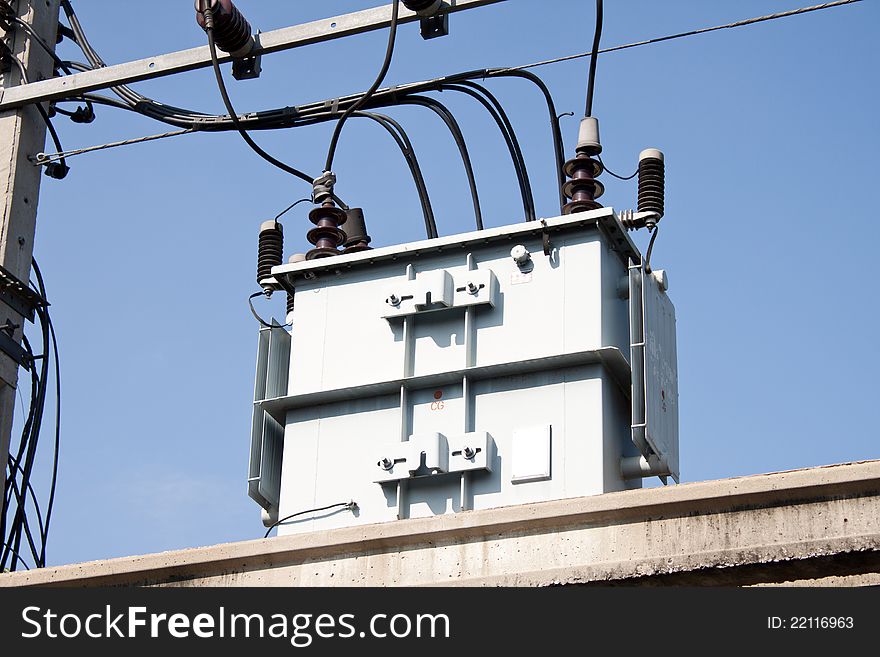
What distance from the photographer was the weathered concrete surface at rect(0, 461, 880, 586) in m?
6.99

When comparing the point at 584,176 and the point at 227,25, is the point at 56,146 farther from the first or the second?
the point at 584,176

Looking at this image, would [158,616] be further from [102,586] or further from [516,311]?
[516,311]

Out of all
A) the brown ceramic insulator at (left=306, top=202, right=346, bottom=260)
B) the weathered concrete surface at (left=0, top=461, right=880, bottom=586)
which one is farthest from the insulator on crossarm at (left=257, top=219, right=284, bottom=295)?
the weathered concrete surface at (left=0, top=461, right=880, bottom=586)

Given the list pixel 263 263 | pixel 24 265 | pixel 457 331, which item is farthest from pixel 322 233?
pixel 24 265

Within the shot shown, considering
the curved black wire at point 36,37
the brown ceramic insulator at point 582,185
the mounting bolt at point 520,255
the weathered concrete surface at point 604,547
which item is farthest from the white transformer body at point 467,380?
the curved black wire at point 36,37

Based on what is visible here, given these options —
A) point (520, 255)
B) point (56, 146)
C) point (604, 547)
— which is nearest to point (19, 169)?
point (56, 146)

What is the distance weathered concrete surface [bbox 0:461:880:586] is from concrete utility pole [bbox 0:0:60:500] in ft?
9.38

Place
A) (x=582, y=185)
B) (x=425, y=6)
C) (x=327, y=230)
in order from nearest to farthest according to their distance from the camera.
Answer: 1. (x=582, y=185)
2. (x=327, y=230)
3. (x=425, y=6)

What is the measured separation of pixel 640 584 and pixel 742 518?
534 mm

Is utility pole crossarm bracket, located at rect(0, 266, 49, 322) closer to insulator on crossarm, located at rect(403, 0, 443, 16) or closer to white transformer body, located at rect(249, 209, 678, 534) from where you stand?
white transformer body, located at rect(249, 209, 678, 534)

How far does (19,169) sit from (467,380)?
13.2 ft

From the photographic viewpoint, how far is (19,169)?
37.2ft

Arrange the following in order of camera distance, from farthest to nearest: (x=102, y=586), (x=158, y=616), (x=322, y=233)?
(x=322, y=233), (x=102, y=586), (x=158, y=616)

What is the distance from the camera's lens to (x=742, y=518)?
717cm
